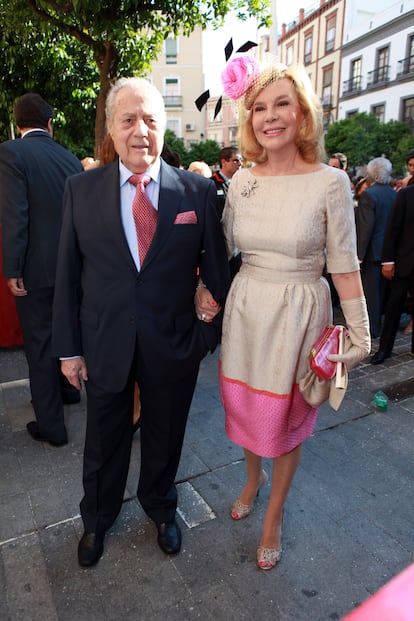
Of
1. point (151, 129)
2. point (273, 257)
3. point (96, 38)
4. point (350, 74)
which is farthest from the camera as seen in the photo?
point (350, 74)

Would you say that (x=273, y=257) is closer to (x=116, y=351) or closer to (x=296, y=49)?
(x=116, y=351)

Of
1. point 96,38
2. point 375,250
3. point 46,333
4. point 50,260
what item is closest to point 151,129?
point 50,260

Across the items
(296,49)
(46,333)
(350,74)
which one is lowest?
(46,333)

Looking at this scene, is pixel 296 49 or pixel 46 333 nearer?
pixel 46 333

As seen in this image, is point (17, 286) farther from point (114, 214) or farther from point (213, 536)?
point (213, 536)

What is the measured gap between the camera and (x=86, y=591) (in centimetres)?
193

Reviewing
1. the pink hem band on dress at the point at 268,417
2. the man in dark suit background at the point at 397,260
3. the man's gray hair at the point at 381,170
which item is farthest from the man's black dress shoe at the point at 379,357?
the pink hem band on dress at the point at 268,417

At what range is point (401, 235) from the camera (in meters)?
4.47

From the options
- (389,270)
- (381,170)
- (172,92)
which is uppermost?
(172,92)

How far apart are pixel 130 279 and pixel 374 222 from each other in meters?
4.04

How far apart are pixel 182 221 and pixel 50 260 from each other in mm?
1365

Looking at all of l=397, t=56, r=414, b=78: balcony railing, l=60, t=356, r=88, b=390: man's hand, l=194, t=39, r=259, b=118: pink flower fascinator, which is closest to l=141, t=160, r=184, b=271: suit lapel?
l=194, t=39, r=259, b=118: pink flower fascinator

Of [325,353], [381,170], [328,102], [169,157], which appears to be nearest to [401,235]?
[381,170]

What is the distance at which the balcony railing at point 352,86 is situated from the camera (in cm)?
3366
